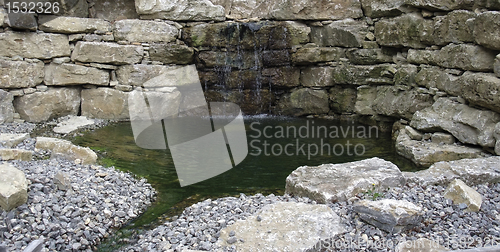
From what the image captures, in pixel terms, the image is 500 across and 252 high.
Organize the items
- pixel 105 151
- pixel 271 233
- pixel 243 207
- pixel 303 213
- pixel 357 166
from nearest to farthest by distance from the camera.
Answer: pixel 271 233 → pixel 303 213 → pixel 243 207 → pixel 357 166 → pixel 105 151

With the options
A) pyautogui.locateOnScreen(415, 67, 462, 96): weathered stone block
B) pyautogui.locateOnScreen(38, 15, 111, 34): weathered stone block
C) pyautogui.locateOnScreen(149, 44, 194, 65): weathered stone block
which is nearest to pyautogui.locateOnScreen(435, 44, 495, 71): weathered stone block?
pyautogui.locateOnScreen(415, 67, 462, 96): weathered stone block

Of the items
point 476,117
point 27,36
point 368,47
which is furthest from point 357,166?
point 27,36

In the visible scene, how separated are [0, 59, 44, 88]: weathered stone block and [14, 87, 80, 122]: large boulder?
27 cm

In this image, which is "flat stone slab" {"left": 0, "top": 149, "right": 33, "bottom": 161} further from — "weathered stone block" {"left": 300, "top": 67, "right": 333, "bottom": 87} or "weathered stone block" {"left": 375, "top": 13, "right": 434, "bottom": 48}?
"weathered stone block" {"left": 375, "top": 13, "right": 434, "bottom": 48}

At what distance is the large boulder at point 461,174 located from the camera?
4135mm

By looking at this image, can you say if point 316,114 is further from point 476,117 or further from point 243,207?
point 243,207

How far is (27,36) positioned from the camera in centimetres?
760

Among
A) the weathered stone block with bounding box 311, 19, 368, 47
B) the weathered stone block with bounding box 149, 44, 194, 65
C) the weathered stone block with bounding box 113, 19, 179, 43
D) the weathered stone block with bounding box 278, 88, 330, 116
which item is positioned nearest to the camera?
the weathered stone block with bounding box 113, 19, 179, 43

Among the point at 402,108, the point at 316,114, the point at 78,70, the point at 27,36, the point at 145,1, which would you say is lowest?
the point at 316,114

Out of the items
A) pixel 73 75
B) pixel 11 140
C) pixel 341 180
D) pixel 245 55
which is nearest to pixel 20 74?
pixel 73 75

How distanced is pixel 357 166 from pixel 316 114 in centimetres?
512

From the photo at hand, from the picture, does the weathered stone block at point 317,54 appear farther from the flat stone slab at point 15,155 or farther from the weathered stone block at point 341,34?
the flat stone slab at point 15,155

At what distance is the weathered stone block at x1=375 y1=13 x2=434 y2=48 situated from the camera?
688cm

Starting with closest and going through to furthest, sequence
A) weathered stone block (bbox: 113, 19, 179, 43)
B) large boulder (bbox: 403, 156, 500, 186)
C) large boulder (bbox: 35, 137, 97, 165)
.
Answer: large boulder (bbox: 403, 156, 500, 186), large boulder (bbox: 35, 137, 97, 165), weathered stone block (bbox: 113, 19, 179, 43)
